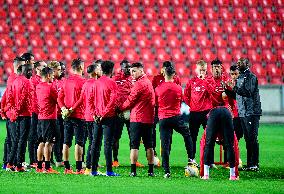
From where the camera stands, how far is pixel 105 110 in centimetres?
1387

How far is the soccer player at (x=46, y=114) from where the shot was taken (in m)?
14.9

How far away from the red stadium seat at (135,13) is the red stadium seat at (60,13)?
114 inches

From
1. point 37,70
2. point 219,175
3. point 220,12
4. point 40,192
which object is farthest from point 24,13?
point 40,192

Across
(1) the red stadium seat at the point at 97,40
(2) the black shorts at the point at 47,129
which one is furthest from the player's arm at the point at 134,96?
(1) the red stadium seat at the point at 97,40

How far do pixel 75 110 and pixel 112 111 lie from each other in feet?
3.24

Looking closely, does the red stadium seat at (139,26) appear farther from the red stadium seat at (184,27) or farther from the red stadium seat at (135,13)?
the red stadium seat at (184,27)

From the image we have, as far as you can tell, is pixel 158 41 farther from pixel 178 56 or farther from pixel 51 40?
pixel 51 40

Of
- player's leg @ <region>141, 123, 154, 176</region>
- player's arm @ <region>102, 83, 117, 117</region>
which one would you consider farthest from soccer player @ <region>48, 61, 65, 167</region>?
player's leg @ <region>141, 123, 154, 176</region>

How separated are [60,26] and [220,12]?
733 centimetres

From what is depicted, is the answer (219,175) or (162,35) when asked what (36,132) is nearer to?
(219,175)

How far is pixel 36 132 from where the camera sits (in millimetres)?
15805

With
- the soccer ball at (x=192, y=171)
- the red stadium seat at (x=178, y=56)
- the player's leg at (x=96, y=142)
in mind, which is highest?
the red stadium seat at (x=178, y=56)

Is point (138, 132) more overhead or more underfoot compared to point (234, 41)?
more underfoot

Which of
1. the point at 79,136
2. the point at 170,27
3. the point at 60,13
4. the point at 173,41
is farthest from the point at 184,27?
the point at 79,136
